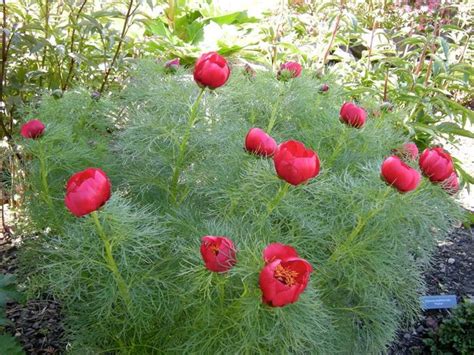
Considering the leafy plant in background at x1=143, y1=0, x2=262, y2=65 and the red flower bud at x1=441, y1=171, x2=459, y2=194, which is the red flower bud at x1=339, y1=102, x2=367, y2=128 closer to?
the red flower bud at x1=441, y1=171, x2=459, y2=194

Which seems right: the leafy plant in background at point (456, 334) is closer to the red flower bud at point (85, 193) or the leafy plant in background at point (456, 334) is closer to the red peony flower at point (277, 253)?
the red peony flower at point (277, 253)

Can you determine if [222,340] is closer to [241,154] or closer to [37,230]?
[241,154]

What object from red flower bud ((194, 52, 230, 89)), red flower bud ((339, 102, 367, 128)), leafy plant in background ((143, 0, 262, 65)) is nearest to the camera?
red flower bud ((194, 52, 230, 89))

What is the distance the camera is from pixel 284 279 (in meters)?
0.80

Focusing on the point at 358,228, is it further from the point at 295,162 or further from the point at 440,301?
the point at 440,301

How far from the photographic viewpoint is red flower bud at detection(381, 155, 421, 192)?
3.29 feet

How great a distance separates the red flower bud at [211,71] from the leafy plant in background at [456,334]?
143cm

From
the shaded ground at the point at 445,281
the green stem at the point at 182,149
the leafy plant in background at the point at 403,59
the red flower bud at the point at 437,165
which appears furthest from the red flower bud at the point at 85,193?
the shaded ground at the point at 445,281

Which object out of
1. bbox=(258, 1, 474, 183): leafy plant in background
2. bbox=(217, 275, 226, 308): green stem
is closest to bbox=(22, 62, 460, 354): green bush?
bbox=(217, 275, 226, 308): green stem

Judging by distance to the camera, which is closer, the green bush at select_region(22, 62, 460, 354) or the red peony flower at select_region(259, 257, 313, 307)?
the red peony flower at select_region(259, 257, 313, 307)

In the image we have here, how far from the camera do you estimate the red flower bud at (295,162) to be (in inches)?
35.8

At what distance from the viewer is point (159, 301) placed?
111cm

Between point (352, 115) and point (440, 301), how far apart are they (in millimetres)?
1098

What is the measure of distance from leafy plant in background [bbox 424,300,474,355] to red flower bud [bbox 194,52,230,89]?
4.70 ft
